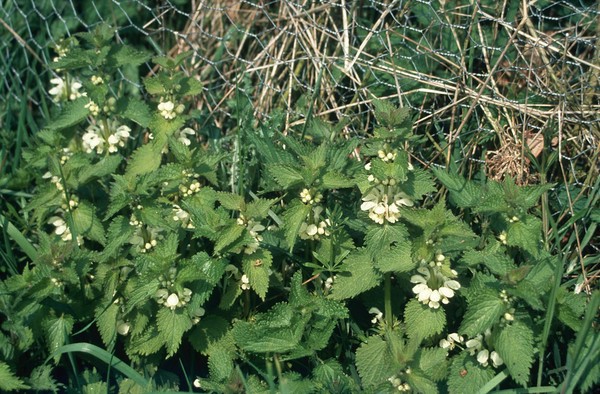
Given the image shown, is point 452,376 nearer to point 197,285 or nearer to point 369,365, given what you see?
point 369,365

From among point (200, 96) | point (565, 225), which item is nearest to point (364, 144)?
point (565, 225)

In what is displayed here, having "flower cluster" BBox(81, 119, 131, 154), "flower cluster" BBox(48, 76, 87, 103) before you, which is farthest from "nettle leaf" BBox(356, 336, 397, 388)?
"flower cluster" BBox(48, 76, 87, 103)

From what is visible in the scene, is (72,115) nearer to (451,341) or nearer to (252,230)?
(252,230)

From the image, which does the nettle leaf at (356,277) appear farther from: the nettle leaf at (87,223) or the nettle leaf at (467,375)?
the nettle leaf at (87,223)

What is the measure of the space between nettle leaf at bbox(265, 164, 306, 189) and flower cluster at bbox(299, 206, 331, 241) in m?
0.14

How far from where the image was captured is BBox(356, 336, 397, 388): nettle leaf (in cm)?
262

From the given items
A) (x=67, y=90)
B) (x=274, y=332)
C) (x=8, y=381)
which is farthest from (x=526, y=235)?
(x=67, y=90)

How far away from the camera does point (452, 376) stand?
265 cm

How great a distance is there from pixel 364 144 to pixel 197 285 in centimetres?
75

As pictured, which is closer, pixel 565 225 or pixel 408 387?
pixel 408 387

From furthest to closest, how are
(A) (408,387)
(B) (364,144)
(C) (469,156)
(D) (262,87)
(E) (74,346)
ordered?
1. (D) (262,87)
2. (C) (469,156)
3. (B) (364,144)
4. (E) (74,346)
5. (A) (408,387)

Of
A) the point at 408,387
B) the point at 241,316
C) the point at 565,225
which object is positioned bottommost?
the point at 241,316

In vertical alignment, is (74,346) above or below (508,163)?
below

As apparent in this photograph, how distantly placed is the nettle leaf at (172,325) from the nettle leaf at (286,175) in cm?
51
